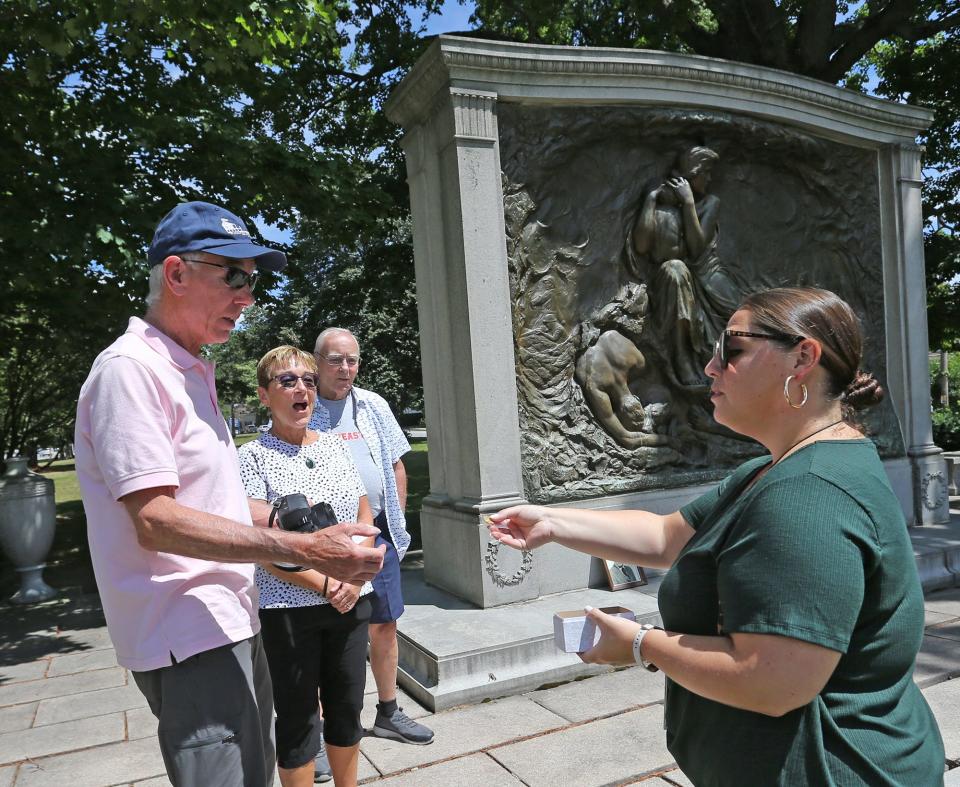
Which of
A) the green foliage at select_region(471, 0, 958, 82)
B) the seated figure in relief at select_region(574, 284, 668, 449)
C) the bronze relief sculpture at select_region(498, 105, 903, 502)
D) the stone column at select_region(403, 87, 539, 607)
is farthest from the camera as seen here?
the green foliage at select_region(471, 0, 958, 82)

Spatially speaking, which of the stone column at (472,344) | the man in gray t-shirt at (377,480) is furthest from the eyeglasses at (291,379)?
the stone column at (472,344)

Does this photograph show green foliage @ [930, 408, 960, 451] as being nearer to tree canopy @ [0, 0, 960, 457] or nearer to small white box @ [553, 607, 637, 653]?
tree canopy @ [0, 0, 960, 457]

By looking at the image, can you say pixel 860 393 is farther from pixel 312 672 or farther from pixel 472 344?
pixel 472 344

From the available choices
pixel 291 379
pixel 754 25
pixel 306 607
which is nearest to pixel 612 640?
pixel 306 607

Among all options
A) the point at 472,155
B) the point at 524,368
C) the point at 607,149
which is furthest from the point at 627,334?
the point at 472,155

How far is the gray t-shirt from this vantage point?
3791 millimetres

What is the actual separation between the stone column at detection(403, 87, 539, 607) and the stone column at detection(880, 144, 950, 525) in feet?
15.1

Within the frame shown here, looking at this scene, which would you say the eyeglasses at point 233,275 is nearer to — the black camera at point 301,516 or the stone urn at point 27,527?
the black camera at point 301,516

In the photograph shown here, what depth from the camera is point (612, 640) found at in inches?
61.9

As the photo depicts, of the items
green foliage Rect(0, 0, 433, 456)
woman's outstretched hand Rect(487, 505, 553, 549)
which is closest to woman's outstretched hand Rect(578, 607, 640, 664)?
woman's outstretched hand Rect(487, 505, 553, 549)

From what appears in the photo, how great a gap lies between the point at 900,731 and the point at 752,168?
6.58 metres

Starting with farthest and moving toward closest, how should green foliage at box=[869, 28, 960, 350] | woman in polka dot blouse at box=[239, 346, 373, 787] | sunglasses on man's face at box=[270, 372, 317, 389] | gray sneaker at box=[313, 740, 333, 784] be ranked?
green foliage at box=[869, 28, 960, 350] < gray sneaker at box=[313, 740, 333, 784] < sunglasses on man's face at box=[270, 372, 317, 389] < woman in polka dot blouse at box=[239, 346, 373, 787]

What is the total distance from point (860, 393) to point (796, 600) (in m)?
0.51

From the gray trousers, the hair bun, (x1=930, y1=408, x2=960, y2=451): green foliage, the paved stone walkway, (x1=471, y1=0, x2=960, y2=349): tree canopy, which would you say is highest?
(x1=471, y1=0, x2=960, y2=349): tree canopy
